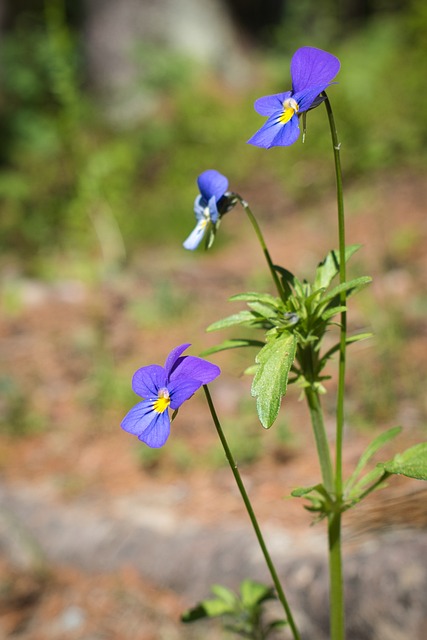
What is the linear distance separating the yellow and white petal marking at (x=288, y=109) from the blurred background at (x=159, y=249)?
1.08 metres

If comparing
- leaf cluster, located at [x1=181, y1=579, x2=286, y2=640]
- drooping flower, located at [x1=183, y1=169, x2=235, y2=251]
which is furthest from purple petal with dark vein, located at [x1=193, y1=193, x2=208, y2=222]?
leaf cluster, located at [x1=181, y1=579, x2=286, y2=640]

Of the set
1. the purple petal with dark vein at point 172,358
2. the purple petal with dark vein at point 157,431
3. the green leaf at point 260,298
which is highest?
the green leaf at point 260,298

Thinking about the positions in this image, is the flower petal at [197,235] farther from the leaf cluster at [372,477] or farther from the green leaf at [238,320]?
the leaf cluster at [372,477]

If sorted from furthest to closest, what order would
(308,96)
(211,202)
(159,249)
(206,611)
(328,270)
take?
(159,249), (206,611), (328,270), (211,202), (308,96)

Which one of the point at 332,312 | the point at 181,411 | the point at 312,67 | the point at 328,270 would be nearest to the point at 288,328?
the point at 332,312

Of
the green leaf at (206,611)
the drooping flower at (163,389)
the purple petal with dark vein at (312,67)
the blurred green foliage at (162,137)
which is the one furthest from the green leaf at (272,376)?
the blurred green foliage at (162,137)

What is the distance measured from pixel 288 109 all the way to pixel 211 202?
25 cm

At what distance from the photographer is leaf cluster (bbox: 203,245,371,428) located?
1.14 metres

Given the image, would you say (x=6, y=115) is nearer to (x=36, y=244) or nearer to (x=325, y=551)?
(x=36, y=244)

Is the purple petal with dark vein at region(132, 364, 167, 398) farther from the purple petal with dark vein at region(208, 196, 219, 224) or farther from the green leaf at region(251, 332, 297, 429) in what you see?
the purple petal with dark vein at region(208, 196, 219, 224)

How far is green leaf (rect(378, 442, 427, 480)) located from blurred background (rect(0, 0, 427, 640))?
1.61 ft

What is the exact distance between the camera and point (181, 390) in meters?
1.08

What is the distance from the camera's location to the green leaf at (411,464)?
1192 mm

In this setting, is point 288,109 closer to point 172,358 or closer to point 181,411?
point 172,358
